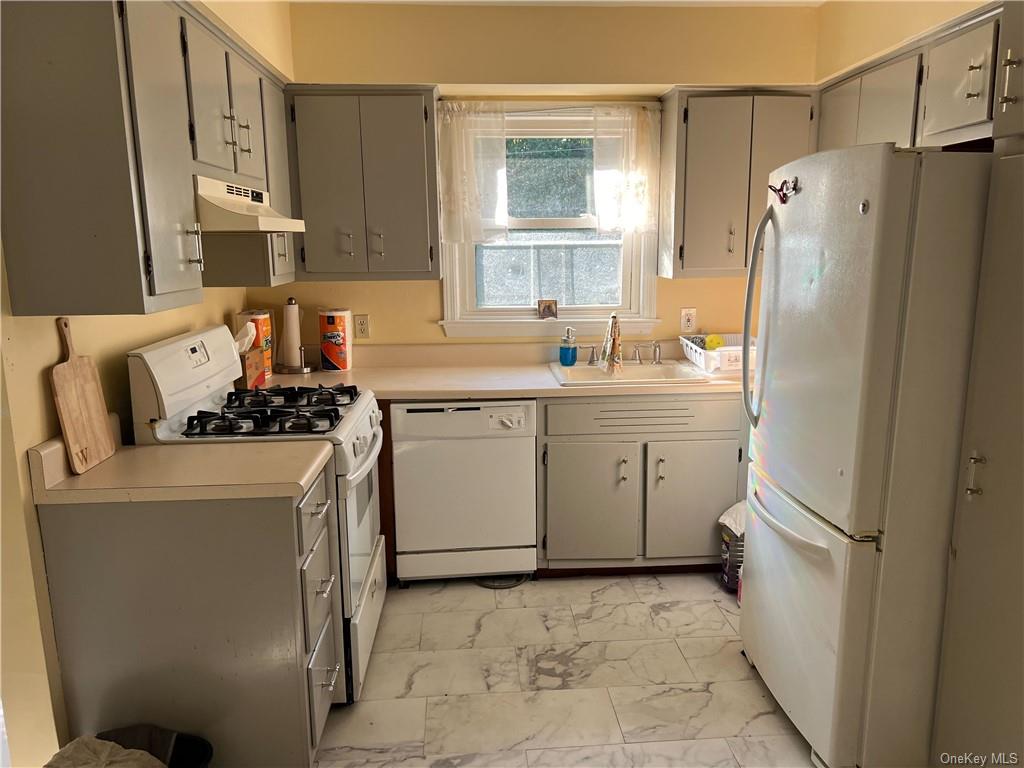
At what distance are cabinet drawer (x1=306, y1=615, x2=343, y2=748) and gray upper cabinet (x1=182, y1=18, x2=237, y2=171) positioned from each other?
1.44 metres

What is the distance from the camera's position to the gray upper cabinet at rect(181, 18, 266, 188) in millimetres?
2033

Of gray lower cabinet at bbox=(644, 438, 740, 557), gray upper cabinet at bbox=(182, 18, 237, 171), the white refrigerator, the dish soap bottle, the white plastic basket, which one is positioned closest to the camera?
the white refrigerator

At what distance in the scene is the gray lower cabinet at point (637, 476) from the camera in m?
3.02

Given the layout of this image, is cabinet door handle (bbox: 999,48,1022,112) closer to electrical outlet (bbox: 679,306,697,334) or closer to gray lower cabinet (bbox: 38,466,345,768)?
electrical outlet (bbox: 679,306,697,334)

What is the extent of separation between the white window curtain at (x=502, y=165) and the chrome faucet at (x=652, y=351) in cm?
56

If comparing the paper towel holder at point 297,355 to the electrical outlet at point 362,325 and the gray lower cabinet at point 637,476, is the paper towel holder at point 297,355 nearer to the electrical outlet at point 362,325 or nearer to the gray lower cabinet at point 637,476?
the electrical outlet at point 362,325

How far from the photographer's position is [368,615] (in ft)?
8.20

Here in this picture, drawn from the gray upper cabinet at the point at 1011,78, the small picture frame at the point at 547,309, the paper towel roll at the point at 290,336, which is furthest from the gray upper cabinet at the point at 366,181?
the gray upper cabinet at the point at 1011,78

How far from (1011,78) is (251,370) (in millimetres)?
2669

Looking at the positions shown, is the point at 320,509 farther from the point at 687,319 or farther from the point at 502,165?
the point at 687,319

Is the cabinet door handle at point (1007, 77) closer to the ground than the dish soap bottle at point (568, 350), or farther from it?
farther from it

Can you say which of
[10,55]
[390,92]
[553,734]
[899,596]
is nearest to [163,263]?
[10,55]

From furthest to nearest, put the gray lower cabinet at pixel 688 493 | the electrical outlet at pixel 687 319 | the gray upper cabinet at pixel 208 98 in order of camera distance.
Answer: the electrical outlet at pixel 687 319, the gray lower cabinet at pixel 688 493, the gray upper cabinet at pixel 208 98

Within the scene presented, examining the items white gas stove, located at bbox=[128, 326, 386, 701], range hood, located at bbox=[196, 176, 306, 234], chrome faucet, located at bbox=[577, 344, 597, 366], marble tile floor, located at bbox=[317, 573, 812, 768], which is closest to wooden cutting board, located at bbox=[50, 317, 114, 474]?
white gas stove, located at bbox=[128, 326, 386, 701]
